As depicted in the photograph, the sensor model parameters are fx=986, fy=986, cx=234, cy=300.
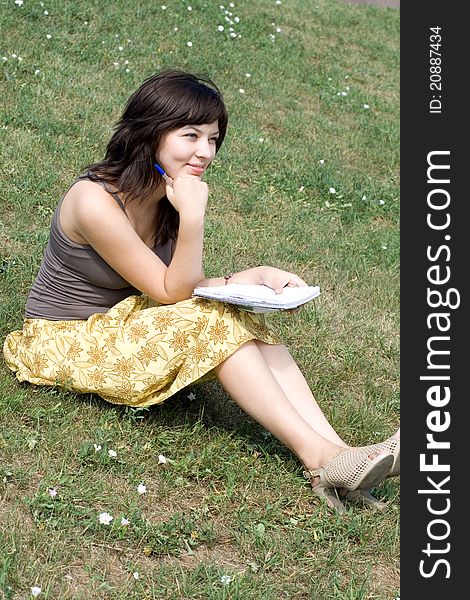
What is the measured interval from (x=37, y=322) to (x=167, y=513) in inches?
37.7

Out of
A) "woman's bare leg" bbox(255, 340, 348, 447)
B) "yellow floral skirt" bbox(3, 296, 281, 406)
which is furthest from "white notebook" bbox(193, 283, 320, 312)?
"woman's bare leg" bbox(255, 340, 348, 447)

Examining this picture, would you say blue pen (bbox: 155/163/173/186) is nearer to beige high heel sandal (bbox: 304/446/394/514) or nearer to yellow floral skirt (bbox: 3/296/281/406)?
yellow floral skirt (bbox: 3/296/281/406)

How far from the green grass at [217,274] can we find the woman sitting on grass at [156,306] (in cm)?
18

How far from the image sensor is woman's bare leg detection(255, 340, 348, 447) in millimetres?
3570

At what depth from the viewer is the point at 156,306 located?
3725 millimetres

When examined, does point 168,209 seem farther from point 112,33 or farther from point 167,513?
point 112,33

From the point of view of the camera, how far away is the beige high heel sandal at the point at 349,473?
10.4 feet

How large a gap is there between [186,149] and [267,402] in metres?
0.97

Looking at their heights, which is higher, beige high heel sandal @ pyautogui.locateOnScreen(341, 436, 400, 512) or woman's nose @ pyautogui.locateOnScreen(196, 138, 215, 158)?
woman's nose @ pyautogui.locateOnScreen(196, 138, 215, 158)

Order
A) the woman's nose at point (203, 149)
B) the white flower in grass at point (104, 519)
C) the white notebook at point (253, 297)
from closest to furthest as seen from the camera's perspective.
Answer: the white flower in grass at point (104, 519)
the white notebook at point (253, 297)
the woman's nose at point (203, 149)

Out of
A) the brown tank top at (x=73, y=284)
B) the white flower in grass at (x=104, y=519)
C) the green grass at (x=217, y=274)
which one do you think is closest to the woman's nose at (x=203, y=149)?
the brown tank top at (x=73, y=284)

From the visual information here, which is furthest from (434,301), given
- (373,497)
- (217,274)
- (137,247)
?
(137,247)

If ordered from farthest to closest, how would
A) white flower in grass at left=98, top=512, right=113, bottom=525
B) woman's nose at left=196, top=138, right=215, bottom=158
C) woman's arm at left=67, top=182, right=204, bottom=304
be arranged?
1. woman's nose at left=196, top=138, right=215, bottom=158
2. woman's arm at left=67, top=182, right=204, bottom=304
3. white flower in grass at left=98, top=512, right=113, bottom=525

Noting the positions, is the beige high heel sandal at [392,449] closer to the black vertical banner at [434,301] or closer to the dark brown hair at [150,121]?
the black vertical banner at [434,301]
